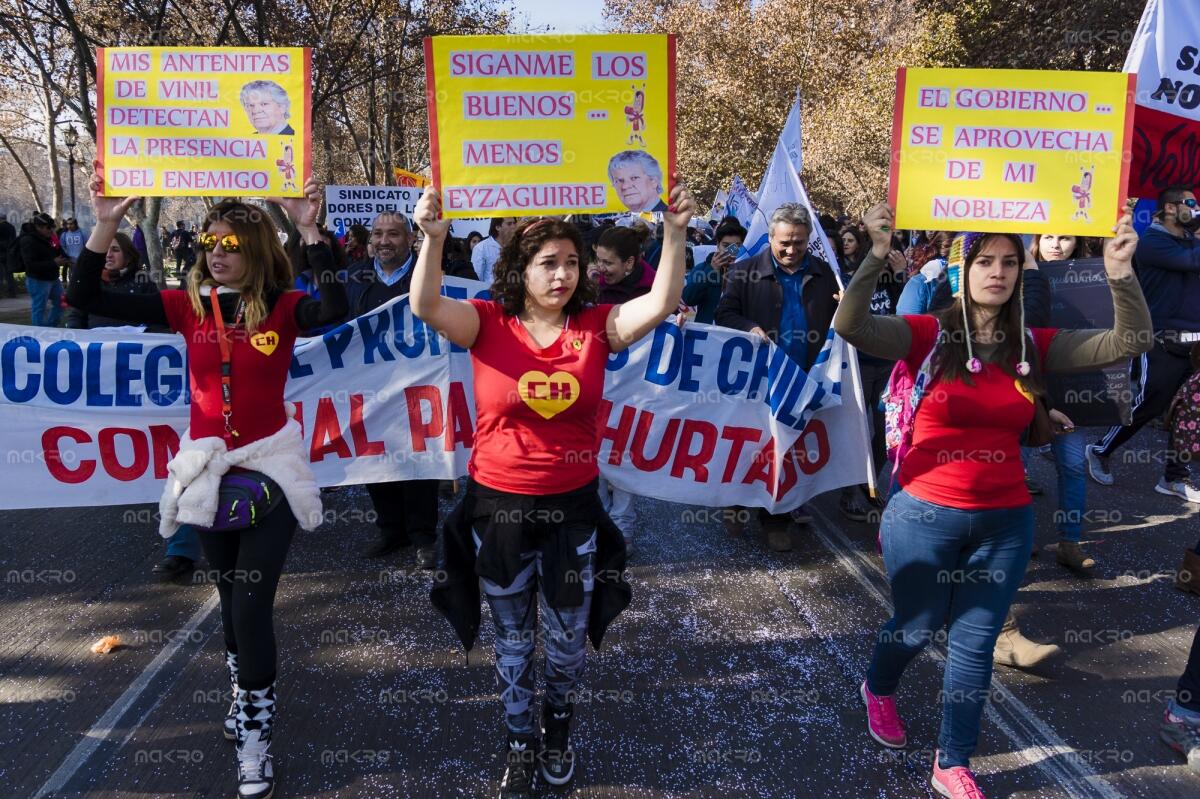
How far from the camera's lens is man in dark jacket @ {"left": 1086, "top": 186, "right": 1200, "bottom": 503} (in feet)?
17.9

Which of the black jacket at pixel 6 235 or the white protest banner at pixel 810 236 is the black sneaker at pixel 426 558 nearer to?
the white protest banner at pixel 810 236

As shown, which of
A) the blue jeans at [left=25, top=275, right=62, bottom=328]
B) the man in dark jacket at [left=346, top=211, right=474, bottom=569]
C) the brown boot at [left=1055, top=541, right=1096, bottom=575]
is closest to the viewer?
the brown boot at [left=1055, top=541, right=1096, bottom=575]

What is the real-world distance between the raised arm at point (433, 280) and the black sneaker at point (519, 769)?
1.40 meters

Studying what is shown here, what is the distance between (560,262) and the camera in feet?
8.52

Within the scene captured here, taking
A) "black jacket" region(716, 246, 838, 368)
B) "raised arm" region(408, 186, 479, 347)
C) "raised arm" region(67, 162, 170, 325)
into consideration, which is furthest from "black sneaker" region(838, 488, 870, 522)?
"raised arm" region(67, 162, 170, 325)

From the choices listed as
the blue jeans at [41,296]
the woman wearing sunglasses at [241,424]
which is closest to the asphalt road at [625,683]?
the woman wearing sunglasses at [241,424]

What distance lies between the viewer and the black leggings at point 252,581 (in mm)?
2701

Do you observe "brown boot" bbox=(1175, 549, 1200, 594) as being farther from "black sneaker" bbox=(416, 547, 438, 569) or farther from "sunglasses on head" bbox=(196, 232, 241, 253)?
"sunglasses on head" bbox=(196, 232, 241, 253)

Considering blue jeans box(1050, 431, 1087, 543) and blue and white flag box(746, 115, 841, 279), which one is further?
blue and white flag box(746, 115, 841, 279)

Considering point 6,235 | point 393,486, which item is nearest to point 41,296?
point 6,235

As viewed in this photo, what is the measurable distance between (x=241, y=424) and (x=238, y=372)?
184mm

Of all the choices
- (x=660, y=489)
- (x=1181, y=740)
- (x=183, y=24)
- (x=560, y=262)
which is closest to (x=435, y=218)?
(x=560, y=262)

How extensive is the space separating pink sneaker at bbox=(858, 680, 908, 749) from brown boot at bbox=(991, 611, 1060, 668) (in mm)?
815

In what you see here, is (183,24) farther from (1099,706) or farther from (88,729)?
(1099,706)
